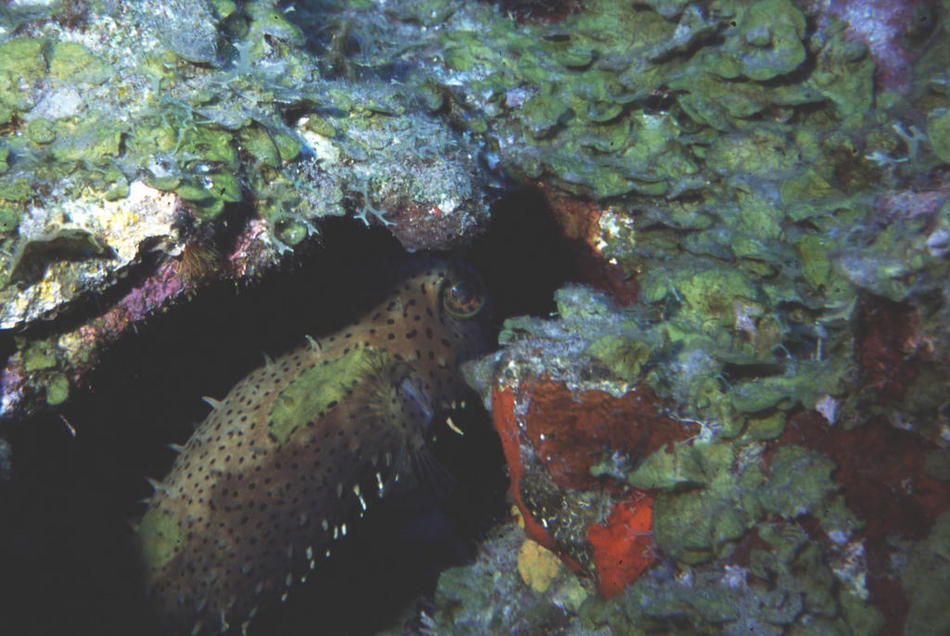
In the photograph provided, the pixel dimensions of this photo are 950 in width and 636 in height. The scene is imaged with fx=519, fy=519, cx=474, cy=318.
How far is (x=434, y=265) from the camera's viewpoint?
3.38 m

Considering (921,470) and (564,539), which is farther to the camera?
(564,539)

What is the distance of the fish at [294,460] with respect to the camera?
2.86 meters

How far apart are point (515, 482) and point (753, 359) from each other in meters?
1.52

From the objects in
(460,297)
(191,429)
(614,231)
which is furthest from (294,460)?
(614,231)

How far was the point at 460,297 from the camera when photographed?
3.34 metres

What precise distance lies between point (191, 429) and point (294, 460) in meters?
1.19

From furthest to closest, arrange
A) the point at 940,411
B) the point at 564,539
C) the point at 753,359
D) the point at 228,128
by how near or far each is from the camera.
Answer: the point at 564,539, the point at 753,359, the point at 228,128, the point at 940,411

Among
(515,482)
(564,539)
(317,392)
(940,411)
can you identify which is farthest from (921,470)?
(317,392)

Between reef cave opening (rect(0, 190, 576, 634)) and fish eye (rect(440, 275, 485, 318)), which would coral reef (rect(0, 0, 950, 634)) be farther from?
fish eye (rect(440, 275, 485, 318))

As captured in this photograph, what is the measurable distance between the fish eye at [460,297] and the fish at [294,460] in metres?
0.09

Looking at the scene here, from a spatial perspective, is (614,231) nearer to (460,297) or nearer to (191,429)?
(460,297)

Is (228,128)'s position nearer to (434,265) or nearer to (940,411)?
(434,265)

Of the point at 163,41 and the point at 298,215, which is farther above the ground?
the point at 163,41

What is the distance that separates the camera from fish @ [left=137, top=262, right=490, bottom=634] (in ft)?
9.39
